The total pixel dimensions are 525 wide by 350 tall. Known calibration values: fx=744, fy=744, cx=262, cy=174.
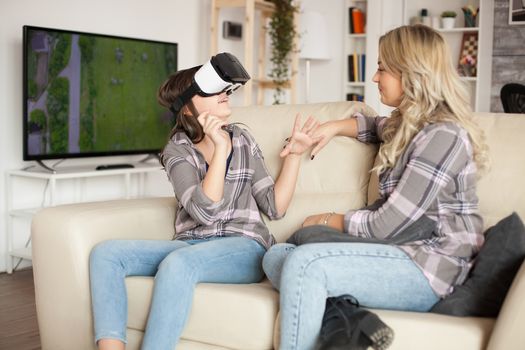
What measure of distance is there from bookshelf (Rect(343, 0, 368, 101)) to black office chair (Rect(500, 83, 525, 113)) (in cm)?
175

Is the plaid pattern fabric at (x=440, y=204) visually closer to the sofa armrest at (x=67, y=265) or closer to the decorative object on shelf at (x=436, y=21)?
the sofa armrest at (x=67, y=265)

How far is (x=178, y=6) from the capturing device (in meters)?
5.10

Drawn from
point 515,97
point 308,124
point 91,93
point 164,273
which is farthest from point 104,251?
point 515,97

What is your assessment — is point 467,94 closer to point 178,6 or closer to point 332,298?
point 332,298

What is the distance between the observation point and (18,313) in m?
3.28

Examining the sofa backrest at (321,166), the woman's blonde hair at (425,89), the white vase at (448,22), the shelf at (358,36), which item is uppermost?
the white vase at (448,22)

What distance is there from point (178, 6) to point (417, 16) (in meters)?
2.23

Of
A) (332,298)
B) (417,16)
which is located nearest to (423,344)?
(332,298)

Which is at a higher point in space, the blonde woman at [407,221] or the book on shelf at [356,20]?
the book on shelf at [356,20]

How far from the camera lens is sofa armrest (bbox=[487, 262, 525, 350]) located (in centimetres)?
169

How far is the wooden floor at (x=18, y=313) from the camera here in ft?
9.47

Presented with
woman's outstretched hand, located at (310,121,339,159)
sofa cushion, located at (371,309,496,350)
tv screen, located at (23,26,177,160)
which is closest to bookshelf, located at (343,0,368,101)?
tv screen, located at (23,26,177,160)

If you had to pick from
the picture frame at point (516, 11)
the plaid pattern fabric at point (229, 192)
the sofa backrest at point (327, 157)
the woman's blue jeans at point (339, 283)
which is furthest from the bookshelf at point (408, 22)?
the woman's blue jeans at point (339, 283)

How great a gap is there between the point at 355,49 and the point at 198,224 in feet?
14.6
